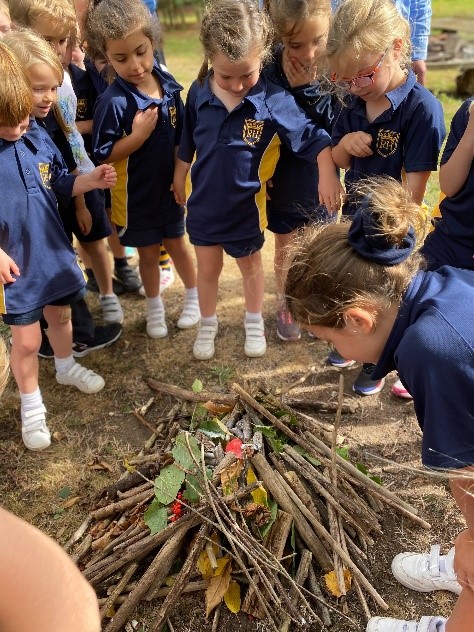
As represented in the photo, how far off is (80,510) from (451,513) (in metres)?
1.82

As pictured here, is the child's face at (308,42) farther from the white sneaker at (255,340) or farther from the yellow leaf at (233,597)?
the yellow leaf at (233,597)

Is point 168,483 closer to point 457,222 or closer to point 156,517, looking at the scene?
point 156,517

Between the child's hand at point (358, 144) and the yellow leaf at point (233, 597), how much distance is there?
2129 mm

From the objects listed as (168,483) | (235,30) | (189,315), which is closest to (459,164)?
(235,30)

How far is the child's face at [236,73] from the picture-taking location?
9.82ft

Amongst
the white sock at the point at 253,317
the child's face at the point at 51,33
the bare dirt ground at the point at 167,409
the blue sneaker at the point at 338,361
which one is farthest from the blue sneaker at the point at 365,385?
the child's face at the point at 51,33

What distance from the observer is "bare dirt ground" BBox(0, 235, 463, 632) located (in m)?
2.52

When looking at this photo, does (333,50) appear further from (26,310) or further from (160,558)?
(160,558)

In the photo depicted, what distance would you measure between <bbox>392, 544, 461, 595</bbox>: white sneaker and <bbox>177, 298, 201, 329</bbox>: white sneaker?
7.59 feet

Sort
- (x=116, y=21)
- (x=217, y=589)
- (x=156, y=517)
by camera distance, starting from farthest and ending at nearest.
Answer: (x=116, y=21) → (x=156, y=517) → (x=217, y=589)

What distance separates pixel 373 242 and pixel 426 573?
4.89 ft

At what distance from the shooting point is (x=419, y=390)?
5.79ft

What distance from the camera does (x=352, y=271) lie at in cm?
187

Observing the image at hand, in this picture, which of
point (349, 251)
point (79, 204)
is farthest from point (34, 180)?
point (349, 251)
